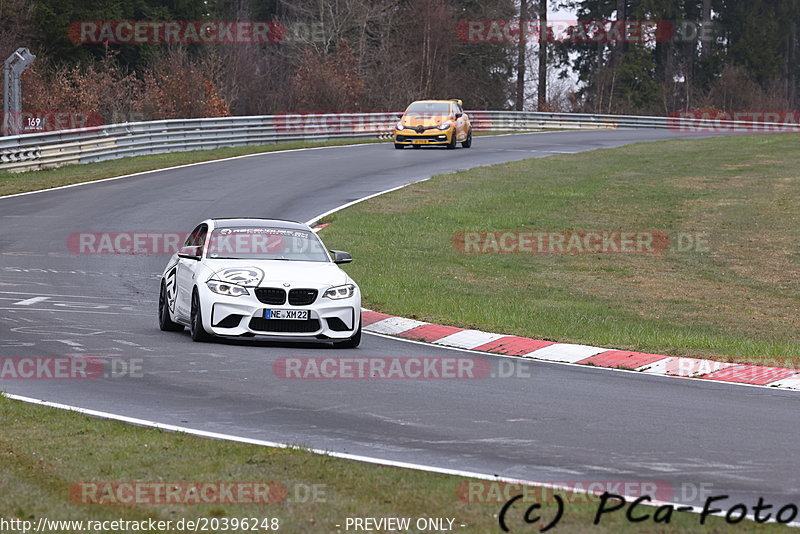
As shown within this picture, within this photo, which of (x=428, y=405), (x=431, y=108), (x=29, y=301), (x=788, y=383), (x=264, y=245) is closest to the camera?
(x=428, y=405)

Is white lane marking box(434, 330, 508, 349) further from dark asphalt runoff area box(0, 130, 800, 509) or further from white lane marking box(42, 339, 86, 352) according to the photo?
white lane marking box(42, 339, 86, 352)

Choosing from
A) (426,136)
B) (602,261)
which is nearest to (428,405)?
(602,261)

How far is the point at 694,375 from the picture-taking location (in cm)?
1249

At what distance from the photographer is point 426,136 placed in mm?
43000

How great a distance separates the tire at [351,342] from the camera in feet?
45.3

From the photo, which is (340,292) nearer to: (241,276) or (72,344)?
(241,276)

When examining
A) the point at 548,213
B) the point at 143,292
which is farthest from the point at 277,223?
the point at 548,213

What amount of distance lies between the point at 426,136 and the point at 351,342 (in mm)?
29655

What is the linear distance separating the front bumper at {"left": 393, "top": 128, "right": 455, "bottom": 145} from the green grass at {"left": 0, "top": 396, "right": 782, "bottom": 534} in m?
34.2

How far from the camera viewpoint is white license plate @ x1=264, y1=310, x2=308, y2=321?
44.1 feet

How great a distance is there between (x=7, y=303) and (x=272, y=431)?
831cm

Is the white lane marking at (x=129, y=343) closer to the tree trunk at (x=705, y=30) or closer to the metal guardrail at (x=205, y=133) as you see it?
the metal guardrail at (x=205, y=133)

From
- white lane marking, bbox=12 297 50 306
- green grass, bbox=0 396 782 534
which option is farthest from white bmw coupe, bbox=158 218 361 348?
green grass, bbox=0 396 782 534

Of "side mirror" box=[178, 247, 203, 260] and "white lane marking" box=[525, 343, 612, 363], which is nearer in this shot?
"white lane marking" box=[525, 343, 612, 363]
